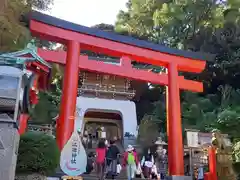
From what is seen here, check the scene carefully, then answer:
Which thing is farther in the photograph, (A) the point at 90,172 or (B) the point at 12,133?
(A) the point at 90,172

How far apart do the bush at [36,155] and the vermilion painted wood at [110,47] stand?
512cm

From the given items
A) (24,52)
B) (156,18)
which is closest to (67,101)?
(24,52)

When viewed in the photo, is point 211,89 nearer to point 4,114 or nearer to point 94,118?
point 94,118

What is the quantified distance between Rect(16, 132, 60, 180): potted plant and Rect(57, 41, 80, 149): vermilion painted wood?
3284 millimetres

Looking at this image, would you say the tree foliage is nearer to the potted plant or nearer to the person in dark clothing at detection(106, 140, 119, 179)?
the person in dark clothing at detection(106, 140, 119, 179)

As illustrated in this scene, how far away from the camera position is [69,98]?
10.5 metres

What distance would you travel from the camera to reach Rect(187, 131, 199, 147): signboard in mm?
12913

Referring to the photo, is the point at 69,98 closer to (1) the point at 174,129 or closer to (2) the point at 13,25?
(2) the point at 13,25

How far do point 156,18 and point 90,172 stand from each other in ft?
49.0

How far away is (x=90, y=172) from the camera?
1145 cm

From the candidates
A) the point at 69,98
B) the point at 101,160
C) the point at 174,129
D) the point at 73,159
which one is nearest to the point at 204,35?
the point at 174,129

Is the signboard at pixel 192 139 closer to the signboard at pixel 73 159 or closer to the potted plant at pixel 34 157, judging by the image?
the signboard at pixel 73 159

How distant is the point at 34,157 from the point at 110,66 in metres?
7.13

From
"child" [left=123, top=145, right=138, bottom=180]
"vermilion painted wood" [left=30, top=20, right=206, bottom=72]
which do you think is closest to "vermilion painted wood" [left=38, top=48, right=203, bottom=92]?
"vermilion painted wood" [left=30, top=20, right=206, bottom=72]
